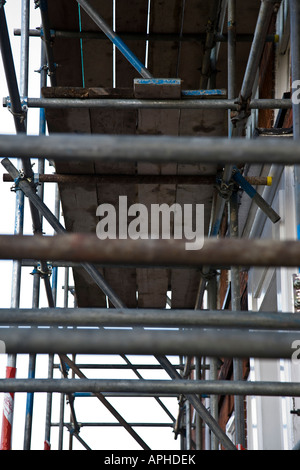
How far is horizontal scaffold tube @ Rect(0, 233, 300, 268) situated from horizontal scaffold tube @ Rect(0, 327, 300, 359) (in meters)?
0.34

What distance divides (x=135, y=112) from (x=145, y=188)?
85 cm

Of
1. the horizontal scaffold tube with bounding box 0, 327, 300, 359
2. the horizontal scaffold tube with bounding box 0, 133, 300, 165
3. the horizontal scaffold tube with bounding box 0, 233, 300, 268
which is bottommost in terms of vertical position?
the horizontal scaffold tube with bounding box 0, 327, 300, 359

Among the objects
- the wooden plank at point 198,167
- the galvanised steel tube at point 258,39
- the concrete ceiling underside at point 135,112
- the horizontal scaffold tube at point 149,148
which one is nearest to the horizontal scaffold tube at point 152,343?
the horizontal scaffold tube at point 149,148

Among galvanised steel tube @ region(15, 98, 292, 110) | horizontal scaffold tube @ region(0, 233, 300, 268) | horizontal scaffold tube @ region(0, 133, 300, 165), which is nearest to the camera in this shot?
horizontal scaffold tube @ region(0, 233, 300, 268)

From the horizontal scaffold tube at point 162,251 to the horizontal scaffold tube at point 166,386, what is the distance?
200 cm

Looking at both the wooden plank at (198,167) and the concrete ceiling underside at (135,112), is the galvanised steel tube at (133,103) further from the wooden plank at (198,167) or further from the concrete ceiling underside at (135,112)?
the wooden plank at (198,167)

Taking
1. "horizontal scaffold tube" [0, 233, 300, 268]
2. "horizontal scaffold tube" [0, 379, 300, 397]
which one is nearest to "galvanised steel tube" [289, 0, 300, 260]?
"horizontal scaffold tube" [0, 379, 300, 397]

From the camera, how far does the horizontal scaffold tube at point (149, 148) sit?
2.24m

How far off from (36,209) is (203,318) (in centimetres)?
320

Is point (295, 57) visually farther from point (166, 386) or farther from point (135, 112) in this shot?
Answer: point (166, 386)

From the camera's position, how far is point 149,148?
227 centimetres

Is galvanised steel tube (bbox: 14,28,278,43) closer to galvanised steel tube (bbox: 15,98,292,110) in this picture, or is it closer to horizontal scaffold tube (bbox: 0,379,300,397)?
galvanised steel tube (bbox: 15,98,292,110)

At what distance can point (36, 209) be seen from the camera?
6.30 m

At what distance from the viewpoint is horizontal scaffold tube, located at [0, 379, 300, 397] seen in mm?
3926
